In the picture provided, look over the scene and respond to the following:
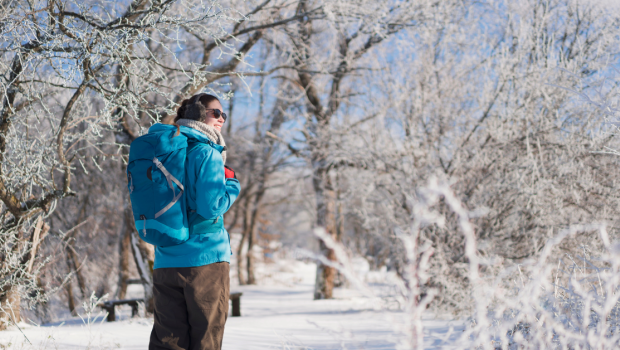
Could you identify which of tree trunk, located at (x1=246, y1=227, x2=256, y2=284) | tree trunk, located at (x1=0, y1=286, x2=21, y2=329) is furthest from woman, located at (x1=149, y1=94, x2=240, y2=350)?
tree trunk, located at (x1=246, y1=227, x2=256, y2=284)

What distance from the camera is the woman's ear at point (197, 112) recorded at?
2285 mm

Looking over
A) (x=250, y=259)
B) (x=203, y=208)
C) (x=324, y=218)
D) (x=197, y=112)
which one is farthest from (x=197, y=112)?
(x=250, y=259)

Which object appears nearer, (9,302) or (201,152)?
(201,152)

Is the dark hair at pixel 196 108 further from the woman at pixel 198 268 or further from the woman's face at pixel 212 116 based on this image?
the woman at pixel 198 268

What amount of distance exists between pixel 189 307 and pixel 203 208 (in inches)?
18.1

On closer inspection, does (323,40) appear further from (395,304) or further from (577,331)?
(577,331)

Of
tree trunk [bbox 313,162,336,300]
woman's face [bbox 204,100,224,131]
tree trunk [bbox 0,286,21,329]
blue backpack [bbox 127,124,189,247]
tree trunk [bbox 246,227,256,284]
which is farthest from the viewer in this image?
tree trunk [bbox 246,227,256,284]

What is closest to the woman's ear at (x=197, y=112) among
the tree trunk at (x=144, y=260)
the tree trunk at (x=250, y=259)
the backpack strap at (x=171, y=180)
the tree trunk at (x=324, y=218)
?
the backpack strap at (x=171, y=180)

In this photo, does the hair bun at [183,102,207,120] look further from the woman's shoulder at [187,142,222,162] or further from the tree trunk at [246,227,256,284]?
the tree trunk at [246,227,256,284]

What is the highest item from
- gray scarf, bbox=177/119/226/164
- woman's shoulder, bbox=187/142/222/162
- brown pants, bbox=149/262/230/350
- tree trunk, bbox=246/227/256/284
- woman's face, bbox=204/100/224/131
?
woman's face, bbox=204/100/224/131

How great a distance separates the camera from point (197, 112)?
7.50ft

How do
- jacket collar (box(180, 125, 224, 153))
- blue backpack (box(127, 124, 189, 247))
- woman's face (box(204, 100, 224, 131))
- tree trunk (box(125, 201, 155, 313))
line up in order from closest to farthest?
blue backpack (box(127, 124, 189, 247)) → jacket collar (box(180, 125, 224, 153)) → woman's face (box(204, 100, 224, 131)) → tree trunk (box(125, 201, 155, 313))

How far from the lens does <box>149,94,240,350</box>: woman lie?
2.08 m

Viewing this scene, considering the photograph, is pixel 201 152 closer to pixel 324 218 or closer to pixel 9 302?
pixel 9 302
